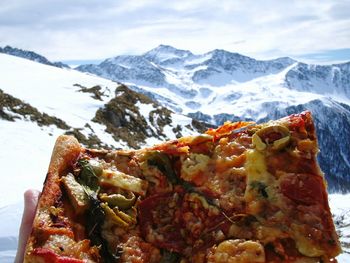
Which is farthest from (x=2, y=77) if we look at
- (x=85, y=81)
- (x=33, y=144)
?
(x=33, y=144)

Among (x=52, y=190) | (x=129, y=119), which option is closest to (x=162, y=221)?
(x=52, y=190)

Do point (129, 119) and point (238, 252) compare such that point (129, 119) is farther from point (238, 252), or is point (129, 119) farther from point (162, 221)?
point (238, 252)

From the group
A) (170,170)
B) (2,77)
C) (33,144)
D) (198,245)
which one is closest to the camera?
(198,245)

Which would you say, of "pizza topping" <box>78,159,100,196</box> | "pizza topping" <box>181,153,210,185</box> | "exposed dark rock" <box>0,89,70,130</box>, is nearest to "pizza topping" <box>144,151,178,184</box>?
"pizza topping" <box>181,153,210,185</box>

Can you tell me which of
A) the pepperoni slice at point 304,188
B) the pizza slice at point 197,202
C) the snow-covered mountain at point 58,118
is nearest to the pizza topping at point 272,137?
the pizza slice at point 197,202

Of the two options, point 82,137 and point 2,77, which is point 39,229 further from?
point 2,77

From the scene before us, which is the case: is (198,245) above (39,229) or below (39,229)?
below
